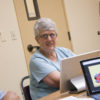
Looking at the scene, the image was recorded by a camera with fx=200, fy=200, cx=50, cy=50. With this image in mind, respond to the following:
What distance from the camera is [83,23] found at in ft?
12.3

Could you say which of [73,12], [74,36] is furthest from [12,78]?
[73,12]

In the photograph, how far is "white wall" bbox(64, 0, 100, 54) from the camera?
138 inches

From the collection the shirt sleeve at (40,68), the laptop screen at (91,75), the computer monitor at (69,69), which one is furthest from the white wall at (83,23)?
the laptop screen at (91,75)

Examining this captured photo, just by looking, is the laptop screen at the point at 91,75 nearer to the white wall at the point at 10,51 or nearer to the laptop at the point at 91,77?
the laptop at the point at 91,77

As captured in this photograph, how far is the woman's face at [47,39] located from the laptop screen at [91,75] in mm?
560

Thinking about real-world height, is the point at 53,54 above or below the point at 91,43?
above

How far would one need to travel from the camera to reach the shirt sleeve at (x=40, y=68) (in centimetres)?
158

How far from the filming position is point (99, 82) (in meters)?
1.29

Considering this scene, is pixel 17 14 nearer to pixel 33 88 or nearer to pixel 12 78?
pixel 12 78

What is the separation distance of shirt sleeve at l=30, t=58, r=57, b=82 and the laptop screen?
0.37m

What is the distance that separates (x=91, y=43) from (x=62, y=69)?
263cm

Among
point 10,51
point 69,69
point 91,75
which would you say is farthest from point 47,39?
point 10,51

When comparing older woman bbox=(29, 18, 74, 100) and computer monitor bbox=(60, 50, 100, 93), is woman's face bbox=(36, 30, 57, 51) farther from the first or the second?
computer monitor bbox=(60, 50, 100, 93)

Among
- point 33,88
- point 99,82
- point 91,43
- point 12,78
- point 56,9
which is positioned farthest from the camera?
point 91,43
